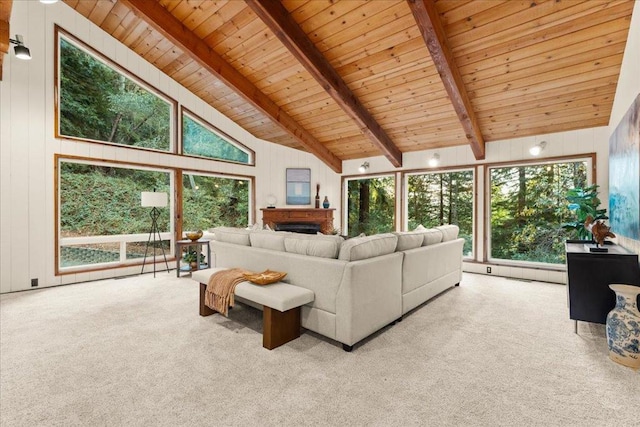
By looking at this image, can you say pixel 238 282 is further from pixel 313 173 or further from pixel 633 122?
pixel 313 173

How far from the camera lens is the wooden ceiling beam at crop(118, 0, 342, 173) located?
3.84 m

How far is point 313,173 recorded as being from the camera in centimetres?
749

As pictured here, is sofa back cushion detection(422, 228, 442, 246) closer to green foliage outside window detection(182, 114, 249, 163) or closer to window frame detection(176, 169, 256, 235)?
window frame detection(176, 169, 256, 235)

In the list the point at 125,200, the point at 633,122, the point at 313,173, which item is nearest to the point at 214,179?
the point at 125,200

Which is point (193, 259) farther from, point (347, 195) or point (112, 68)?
point (347, 195)

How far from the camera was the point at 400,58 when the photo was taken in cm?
394

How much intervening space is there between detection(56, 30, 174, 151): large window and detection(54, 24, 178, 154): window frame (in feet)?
0.05

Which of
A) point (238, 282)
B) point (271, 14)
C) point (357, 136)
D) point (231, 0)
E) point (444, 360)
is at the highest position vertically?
point (231, 0)

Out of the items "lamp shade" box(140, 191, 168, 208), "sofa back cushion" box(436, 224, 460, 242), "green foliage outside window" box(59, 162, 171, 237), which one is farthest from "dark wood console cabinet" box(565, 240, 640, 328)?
"green foliage outside window" box(59, 162, 171, 237)

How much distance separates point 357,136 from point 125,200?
4.53 metres

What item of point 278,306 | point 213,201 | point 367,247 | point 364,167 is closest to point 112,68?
point 213,201

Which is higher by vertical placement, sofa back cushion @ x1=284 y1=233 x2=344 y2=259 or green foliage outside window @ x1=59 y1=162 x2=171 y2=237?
green foliage outside window @ x1=59 y1=162 x2=171 y2=237

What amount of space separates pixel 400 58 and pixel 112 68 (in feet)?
15.9

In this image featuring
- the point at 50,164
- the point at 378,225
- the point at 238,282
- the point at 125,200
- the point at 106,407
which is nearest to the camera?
the point at 106,407
